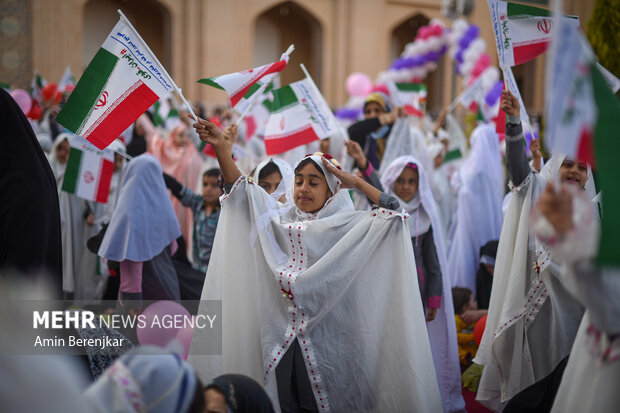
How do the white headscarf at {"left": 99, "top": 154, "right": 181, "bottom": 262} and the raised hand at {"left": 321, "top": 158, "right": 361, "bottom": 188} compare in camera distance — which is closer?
the raised hand at {"left": 321, "top": 158, "right": 361, "bottom": 188}

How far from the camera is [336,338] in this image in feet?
10.1

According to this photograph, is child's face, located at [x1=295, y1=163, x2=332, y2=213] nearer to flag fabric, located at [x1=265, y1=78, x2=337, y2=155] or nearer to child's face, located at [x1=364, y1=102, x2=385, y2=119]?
flag fabric, located at [x1=265, y1=78, x2=337, y2=155]

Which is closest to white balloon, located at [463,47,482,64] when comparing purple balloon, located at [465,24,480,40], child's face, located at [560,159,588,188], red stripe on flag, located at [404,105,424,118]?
purple balloon, located at [465,24,480,40]

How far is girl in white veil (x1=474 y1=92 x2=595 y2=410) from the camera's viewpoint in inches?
129

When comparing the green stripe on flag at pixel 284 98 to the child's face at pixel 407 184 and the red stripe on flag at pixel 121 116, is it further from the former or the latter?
the red stripe on flag at pixel 121 116

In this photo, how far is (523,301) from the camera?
3.39 meters

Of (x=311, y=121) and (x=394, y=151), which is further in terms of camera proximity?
(x=394, y=151)

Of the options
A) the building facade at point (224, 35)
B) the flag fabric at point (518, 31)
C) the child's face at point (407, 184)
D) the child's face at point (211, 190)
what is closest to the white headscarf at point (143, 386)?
the flag fabric at point (518, 31)

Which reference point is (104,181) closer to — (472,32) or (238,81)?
(238,81)

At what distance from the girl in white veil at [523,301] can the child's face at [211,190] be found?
2.22 meters

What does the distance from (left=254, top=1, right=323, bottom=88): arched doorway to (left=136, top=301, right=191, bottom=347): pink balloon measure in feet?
56.7

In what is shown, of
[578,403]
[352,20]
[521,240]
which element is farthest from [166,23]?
[578,403]

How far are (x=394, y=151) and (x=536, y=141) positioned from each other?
6.49 ft

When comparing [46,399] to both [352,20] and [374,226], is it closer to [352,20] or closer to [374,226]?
[374,226]
